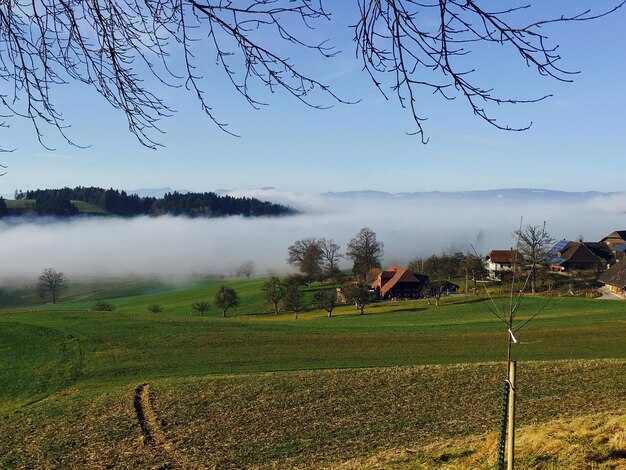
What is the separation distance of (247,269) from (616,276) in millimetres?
84608

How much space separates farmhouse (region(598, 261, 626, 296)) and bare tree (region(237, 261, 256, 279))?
260 feet

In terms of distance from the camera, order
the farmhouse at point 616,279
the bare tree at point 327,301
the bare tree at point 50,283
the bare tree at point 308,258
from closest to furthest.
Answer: the farmhouse at point 616,279 < the bare tree at point 327,301 < the bare tree at point 308,258 < the bare tree at point 50,283

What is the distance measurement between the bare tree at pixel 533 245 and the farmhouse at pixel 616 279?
810 centimetres

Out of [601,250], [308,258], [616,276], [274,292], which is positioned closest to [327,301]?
[274,292]

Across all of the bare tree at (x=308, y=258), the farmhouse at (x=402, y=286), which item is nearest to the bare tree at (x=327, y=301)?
the farmhouse at (x=402, y=286)

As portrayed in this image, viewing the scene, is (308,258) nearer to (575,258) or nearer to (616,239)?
(575,258)

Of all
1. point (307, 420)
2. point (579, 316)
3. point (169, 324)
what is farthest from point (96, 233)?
point (307, 420)

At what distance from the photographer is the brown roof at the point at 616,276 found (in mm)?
62188

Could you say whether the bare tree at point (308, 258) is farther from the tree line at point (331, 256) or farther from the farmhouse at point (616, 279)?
the farmhouse at point (616, 279)

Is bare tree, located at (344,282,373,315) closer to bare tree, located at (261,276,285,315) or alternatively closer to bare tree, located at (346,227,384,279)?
bare tree, located at (261,276,285,315)

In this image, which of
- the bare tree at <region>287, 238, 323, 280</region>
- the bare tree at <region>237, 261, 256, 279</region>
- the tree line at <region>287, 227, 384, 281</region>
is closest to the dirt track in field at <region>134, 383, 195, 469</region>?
the bare tree at <region>287, 238, 323, 280</region>

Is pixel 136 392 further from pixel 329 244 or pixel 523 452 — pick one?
pixel 329 244

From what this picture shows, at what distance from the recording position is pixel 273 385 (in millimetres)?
21062

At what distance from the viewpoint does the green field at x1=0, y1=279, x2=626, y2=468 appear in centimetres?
1438
